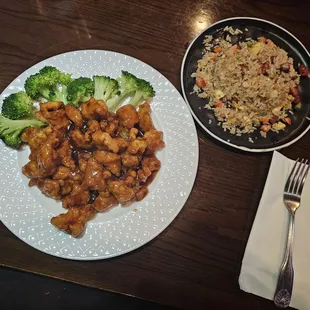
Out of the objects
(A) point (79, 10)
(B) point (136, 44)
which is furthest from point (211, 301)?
(A) point (79, 10)

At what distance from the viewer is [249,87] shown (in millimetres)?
2189

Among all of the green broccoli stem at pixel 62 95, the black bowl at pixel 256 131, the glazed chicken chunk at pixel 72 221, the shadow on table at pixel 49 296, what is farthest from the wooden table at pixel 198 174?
the shadow on table at pixel 49 296

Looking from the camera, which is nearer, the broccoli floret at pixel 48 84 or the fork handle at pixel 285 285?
the fork handle at pixel 285 285

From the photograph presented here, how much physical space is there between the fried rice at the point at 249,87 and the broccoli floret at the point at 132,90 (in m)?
0.33

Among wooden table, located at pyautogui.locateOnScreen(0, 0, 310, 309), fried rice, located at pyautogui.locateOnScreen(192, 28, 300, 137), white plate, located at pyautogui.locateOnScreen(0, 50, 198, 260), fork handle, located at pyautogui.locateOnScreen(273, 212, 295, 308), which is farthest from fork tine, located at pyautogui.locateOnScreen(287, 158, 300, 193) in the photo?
white plate, located at pyautogui.locateOnScreen(0, 50, 198, 260)

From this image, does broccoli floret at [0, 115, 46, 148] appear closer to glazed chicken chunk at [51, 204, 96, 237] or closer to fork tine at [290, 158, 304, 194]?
glazed chicken chunk at [51, 204, 96, 237]

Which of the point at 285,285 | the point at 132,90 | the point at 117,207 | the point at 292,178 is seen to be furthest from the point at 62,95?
the point at 285,285

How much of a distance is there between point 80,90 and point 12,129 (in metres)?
0.40

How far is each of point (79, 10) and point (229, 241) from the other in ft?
5.50

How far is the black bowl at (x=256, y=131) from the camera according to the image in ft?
7.12

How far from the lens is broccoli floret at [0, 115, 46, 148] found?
1979 millimetres

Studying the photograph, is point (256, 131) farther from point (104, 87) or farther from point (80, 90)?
point (80, 90)

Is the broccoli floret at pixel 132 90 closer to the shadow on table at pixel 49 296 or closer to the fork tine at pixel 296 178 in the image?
the fork tine at pixel 296 178

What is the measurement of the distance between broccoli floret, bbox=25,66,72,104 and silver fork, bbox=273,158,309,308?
4.22ft
